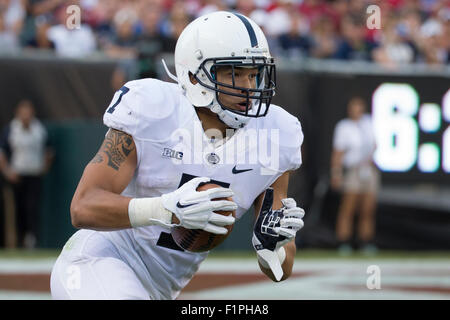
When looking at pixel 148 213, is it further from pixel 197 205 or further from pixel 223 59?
pixel 223 59

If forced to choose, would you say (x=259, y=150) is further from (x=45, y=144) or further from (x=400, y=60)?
(x=400, y=60)

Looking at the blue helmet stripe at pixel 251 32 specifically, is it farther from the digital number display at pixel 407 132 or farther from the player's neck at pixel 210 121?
the digital number display at pixel 407 132

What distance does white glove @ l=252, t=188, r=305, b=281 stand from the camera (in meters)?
3.29

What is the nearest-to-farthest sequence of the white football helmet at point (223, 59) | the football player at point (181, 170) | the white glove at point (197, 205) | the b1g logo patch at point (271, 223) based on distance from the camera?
the white glove at point (197, 205) → the football player at point (181, 170) → the b1g logo patch at point (271, 223) → the white football helmet at point (223, 59)

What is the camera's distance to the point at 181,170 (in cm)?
344

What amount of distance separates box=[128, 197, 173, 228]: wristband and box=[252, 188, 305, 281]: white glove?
41 centimetres

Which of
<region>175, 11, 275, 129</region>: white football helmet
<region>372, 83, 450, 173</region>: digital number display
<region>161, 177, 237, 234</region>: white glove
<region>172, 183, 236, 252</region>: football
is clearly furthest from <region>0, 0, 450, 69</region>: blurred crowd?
<region>161, 177, 237, 234</region>: white glove

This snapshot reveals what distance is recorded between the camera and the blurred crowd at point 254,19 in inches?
395

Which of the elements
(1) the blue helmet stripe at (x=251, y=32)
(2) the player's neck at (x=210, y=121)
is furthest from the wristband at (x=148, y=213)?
(1) the blue helmet stripe at (x=251, y=32)

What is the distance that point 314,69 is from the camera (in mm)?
9820

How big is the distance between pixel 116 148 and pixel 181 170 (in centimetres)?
30

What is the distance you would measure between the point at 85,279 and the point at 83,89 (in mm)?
6360

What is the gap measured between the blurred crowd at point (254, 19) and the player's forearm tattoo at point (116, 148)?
Answer: 5926mm

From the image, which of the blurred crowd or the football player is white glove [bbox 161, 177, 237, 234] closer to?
the football player
